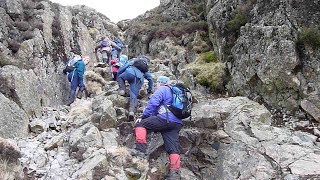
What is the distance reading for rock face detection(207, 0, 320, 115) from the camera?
1434cm

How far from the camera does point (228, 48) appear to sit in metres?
18.5

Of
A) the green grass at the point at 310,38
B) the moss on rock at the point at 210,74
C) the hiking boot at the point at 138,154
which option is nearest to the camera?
the hiking boot at the point at 138,154

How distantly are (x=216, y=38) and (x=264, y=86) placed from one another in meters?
6.46

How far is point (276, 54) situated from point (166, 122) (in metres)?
7.10

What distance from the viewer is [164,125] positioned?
1010 centimetres

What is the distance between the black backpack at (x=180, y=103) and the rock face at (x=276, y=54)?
563cm

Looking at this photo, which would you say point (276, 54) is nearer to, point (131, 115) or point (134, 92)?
point (134, 92)

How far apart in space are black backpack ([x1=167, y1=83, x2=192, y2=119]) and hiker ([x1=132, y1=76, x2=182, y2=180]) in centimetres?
10

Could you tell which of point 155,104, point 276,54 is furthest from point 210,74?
point 155,104

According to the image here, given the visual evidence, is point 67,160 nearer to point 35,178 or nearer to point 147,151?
point 35,178

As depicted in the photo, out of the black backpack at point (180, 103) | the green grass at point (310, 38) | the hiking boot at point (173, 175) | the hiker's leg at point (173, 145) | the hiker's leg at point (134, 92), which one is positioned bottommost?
the hiking boot at point (173, 175)

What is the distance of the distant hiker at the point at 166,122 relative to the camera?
10000mm

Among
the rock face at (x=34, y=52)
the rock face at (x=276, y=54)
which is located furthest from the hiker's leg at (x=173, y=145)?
the rock face at (x=276, y=54)

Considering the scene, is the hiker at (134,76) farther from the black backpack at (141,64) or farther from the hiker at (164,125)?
the hiker at (164,125)
